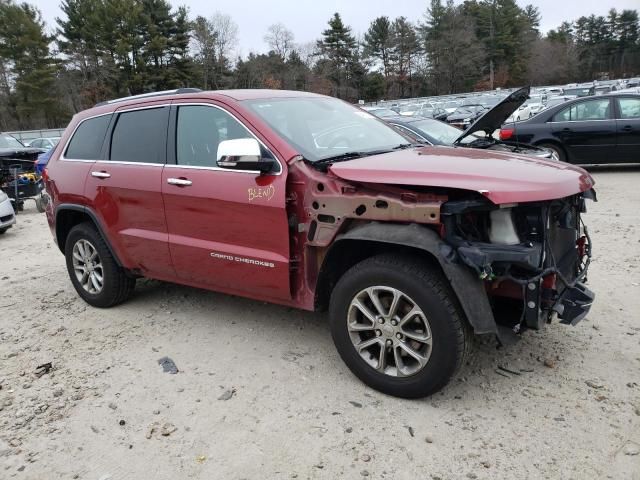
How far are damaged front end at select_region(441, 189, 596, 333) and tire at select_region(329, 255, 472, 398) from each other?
256mm

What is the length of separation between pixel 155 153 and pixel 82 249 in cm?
144

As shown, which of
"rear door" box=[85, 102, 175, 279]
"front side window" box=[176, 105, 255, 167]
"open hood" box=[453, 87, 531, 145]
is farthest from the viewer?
"open hood" box=[453, 87, 531, 145]

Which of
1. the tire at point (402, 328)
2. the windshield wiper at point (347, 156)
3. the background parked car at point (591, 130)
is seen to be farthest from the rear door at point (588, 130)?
the tire at point (402, 328)

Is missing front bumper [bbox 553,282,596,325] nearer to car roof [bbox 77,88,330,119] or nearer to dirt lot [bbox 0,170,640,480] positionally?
dirt lot [bbox 0,170,640,480]

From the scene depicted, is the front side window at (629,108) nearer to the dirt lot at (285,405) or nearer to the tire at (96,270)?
the dirt lot at (285,405)

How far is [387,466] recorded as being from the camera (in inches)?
103

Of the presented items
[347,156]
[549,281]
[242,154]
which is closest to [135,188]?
[242,154]

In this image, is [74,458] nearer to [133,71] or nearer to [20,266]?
[20,266]

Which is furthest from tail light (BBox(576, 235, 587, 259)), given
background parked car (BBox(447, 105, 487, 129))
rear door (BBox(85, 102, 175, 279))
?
background parked car (BBox(447, 105, 487, 129))

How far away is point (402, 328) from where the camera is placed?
120 inches

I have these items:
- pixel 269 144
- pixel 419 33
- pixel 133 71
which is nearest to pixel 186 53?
pixel 133 71

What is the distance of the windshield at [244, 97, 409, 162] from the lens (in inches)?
142

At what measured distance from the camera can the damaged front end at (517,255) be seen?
275 cm

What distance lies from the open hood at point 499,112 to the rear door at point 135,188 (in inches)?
123
